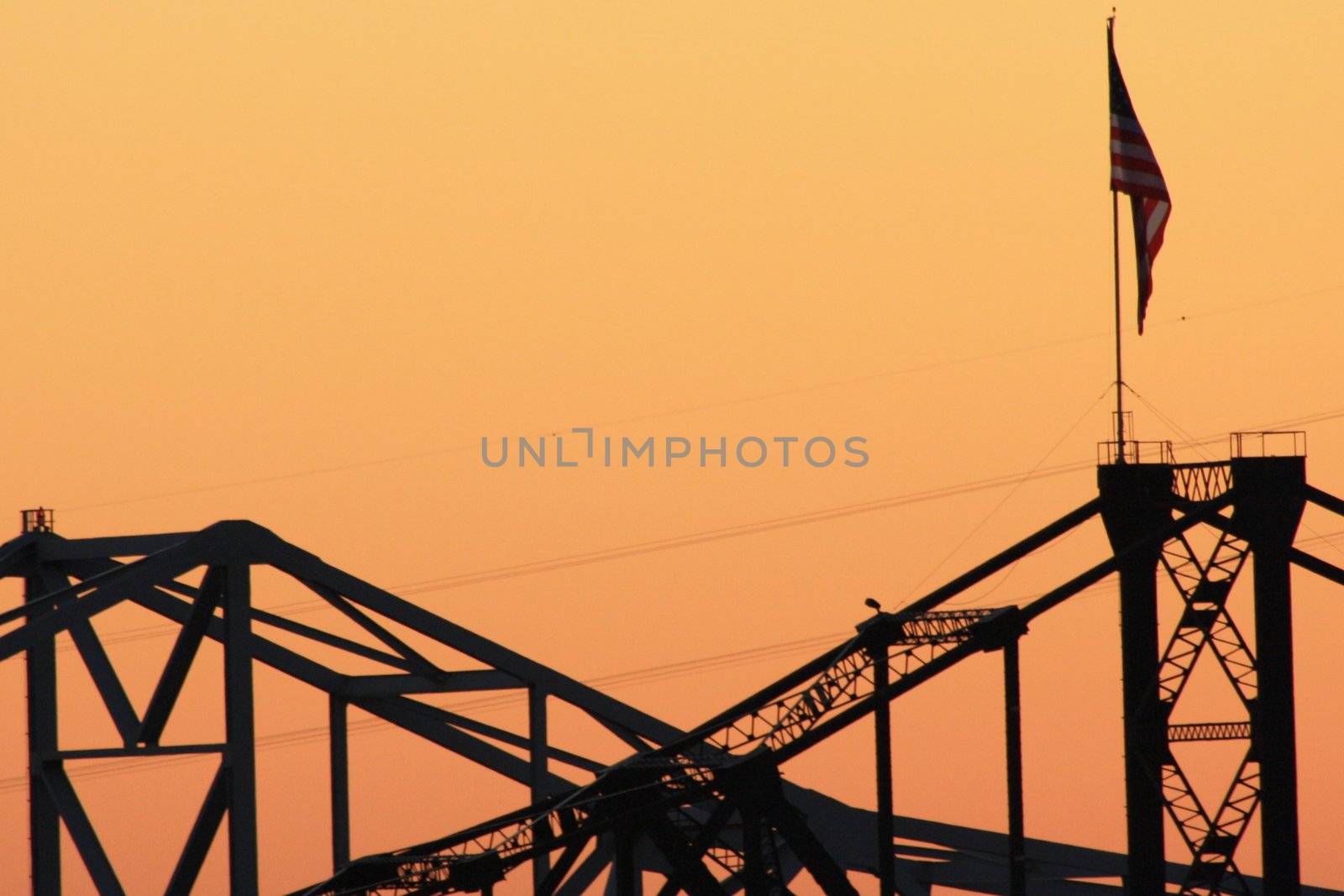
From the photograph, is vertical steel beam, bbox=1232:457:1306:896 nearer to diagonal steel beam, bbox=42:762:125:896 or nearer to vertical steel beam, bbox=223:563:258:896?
vertical steel beam, bbox=223:563:258:896

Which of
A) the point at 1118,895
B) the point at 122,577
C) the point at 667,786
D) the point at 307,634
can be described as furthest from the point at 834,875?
the point at 122,577

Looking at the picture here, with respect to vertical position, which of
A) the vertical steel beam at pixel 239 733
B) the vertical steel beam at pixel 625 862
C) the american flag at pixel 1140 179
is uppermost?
A: the american flag at pixel 1140 179

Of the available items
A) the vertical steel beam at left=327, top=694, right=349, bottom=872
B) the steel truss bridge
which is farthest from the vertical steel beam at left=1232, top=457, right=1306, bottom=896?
the vertical steel beam at left=327, top=694, right=349, bottom=872

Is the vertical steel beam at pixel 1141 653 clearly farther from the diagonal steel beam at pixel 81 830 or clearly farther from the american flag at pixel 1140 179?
the diagonal steel beam at pixel 81 830

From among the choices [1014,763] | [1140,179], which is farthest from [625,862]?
[1140,179]

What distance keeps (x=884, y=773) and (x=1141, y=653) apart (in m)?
7.80

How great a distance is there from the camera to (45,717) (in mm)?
76062

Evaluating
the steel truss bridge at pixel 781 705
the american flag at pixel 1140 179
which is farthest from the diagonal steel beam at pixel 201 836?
the american flag at pixel 1140 179

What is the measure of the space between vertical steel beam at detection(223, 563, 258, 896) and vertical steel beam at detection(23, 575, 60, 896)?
207 inches

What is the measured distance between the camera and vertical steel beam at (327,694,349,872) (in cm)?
7625

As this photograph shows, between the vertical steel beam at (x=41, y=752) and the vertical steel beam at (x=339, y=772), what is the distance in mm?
7836

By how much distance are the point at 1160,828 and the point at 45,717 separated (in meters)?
31.7

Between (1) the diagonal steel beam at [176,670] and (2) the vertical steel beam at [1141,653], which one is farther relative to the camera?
(2) the vertical steel beam at [1141,653]

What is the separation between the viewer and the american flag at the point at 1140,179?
7062 centimetres
